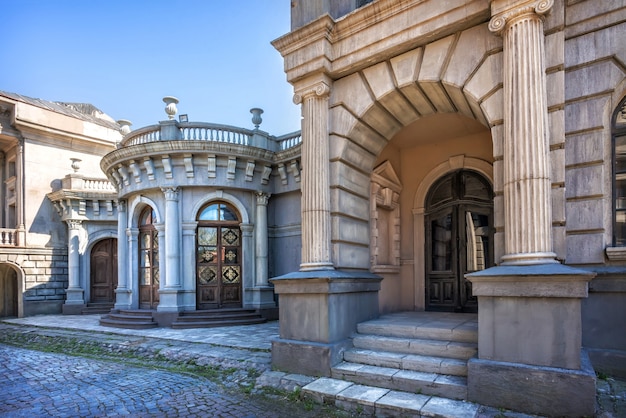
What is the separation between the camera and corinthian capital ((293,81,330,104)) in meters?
6.64

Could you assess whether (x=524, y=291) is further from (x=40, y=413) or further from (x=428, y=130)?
(x=40, y=413)

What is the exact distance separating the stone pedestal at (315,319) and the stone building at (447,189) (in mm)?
29

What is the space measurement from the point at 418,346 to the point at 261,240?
800cm

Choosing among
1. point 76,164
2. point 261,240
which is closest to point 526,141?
point 261,240

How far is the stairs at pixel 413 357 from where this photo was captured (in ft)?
16.1

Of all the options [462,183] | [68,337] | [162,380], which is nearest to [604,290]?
[462,183]

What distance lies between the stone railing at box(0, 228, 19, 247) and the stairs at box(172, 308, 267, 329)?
1142 cm

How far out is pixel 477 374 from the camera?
15.0ft

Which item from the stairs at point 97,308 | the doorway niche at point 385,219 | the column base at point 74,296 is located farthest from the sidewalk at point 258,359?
the stairs at point 97,308

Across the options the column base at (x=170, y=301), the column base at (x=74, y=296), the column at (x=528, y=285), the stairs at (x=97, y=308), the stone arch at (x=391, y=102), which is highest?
the stone arch at (x=391, y=102)

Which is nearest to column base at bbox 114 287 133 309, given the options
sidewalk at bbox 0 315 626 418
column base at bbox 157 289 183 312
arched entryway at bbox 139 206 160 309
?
arched entryway at bbox 139 206 160 309

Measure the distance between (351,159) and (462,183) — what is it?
11.6 feet

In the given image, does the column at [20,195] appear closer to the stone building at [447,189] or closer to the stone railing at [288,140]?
the stone building at [447,189]

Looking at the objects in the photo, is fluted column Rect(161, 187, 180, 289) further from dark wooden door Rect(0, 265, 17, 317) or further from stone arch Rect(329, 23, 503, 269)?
dark wooden door Rect(0, 265, 17, 317)
